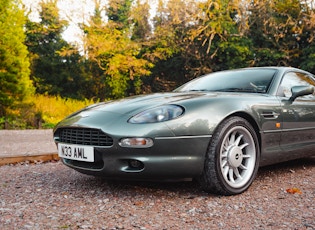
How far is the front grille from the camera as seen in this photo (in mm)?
2852

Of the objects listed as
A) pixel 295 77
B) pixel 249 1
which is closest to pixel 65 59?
pixel 249 1

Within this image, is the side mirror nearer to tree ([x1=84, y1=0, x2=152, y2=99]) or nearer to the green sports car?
the green sports car

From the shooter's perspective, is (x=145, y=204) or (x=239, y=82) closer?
(x=145, y=204)

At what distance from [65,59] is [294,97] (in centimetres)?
2139

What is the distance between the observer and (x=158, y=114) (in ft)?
9.45

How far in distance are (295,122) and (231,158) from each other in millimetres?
1081

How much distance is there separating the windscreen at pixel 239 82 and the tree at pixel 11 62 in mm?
8178

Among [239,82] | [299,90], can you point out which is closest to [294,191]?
[299,90]

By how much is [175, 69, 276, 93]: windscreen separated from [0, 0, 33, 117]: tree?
26.8ft

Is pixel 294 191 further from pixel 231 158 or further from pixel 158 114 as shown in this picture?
pixel 158 114

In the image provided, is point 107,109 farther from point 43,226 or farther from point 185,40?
point 185,40

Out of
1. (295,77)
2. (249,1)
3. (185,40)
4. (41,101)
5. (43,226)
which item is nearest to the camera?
(43,226)

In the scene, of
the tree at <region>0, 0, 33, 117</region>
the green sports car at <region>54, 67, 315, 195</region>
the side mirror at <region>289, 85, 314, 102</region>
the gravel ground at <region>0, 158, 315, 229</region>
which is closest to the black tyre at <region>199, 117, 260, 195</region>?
the green sports car at <region>54, 67, 315, 195</region>

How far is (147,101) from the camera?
10.5ft
